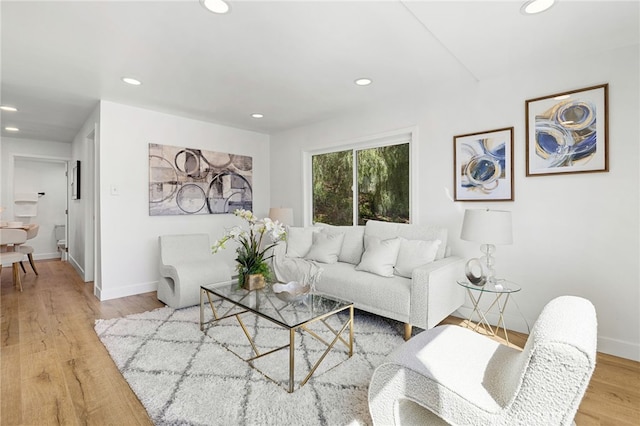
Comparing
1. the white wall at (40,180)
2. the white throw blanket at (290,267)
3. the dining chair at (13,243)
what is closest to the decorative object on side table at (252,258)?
the white throw blanket at (290,267)

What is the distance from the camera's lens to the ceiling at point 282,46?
193 cm

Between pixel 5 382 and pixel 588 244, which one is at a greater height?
pixel 588 244

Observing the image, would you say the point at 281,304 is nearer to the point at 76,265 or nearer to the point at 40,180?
the point at 76,265

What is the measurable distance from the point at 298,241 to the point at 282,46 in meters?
2.14

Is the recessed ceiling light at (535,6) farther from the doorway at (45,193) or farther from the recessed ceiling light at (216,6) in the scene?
the doorway at (45,193)

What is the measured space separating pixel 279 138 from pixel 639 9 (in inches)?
164

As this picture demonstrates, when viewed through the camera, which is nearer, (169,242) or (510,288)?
(510,288)

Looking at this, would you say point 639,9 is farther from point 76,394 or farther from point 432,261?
point 76,394

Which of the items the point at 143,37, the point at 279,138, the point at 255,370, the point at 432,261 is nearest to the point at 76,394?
the point at 255,370

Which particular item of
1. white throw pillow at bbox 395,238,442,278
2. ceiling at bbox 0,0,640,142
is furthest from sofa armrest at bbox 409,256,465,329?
ceiling at bbox 0,0,640,142

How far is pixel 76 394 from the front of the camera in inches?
72.9

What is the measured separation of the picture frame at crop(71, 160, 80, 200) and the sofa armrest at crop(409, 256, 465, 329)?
5.53 metres

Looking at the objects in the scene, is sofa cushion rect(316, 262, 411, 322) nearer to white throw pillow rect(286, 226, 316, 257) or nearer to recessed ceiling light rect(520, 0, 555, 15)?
white throw pillow rect(286, 226, 316, 257)

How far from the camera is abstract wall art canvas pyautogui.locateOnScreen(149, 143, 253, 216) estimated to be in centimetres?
407
